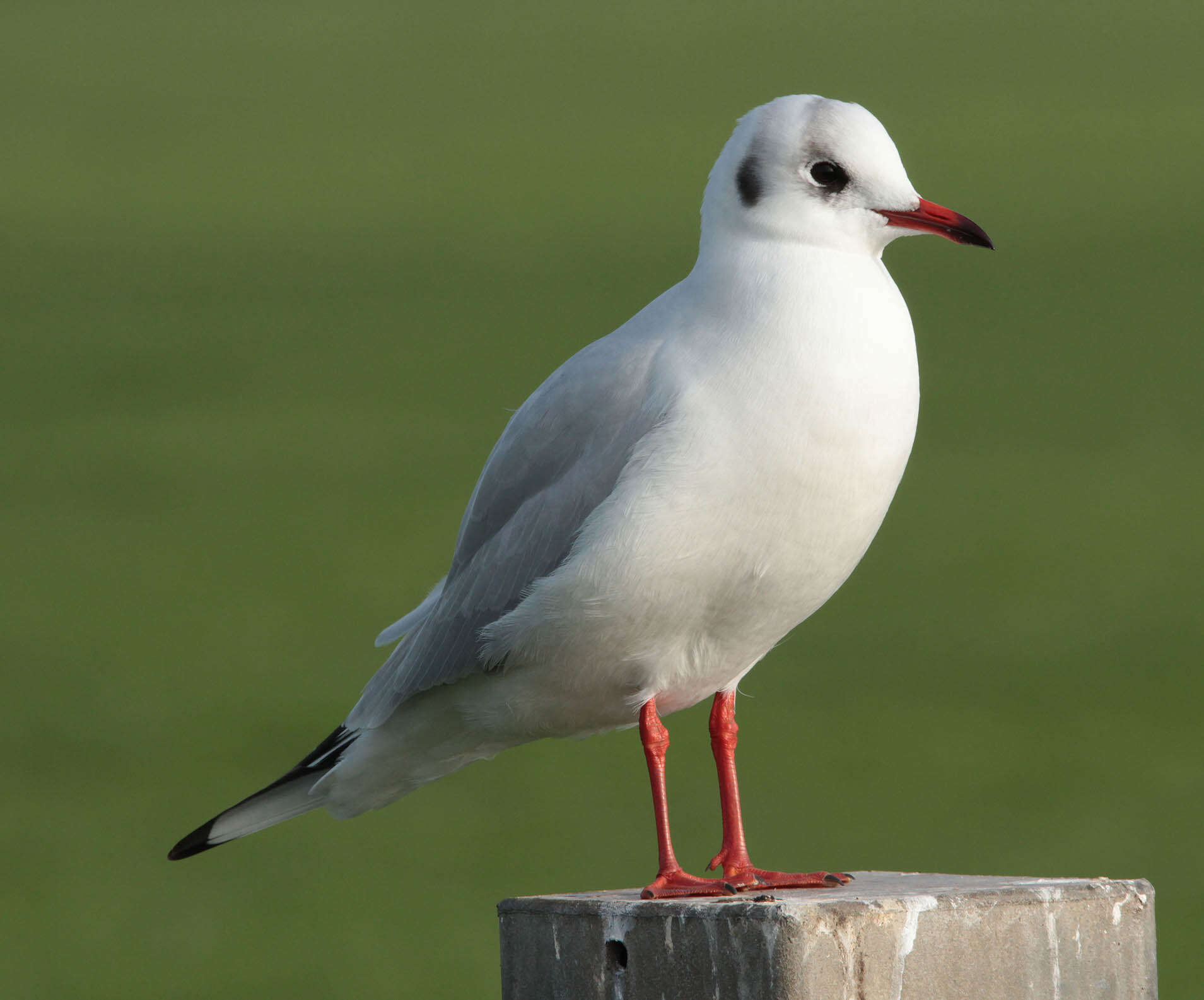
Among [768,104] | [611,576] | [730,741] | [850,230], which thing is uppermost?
[768,104]

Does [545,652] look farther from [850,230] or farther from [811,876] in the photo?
[850,230]

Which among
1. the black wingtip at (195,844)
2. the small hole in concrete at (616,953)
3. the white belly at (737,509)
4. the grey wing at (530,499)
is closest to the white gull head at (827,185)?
the white belly at (737,509)

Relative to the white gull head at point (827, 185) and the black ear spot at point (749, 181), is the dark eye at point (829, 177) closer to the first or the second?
the white gull head at point (827, 185)

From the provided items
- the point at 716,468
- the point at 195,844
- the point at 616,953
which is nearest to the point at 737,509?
the point at 716,468

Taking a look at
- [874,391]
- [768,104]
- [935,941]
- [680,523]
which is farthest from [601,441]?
[935,941]

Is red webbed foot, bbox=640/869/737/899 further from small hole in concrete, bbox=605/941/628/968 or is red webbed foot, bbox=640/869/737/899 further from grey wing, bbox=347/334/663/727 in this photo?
grey wing, bbox=347/334/663/727

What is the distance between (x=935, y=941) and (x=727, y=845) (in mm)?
852

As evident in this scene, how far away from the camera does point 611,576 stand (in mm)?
3885

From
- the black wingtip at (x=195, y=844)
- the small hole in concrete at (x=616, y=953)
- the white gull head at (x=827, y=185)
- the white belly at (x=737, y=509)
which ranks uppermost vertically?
the white gull head at (x=827, y=185)

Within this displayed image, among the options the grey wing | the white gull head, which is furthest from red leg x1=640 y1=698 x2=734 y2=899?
the white gull head

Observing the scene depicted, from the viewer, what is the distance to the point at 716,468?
12.3ft

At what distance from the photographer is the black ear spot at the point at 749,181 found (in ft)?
13.1

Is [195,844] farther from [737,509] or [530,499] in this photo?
[737,509]

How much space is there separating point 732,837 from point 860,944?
851 millimetres
